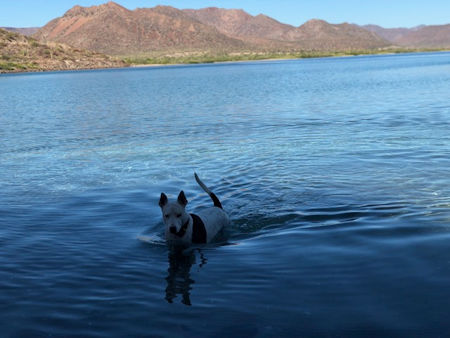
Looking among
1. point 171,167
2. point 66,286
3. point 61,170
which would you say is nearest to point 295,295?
point 66,286

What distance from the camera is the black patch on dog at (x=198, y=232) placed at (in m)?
9.41

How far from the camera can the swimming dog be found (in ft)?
29.1

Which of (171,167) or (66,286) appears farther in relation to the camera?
(171,167)

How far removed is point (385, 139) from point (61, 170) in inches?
481

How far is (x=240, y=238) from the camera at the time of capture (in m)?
9.95

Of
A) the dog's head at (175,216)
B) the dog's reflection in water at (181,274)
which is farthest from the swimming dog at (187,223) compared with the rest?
the dog's reflection in water at (181,274)

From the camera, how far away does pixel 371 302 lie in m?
6.74

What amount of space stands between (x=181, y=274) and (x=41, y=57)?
181445mm

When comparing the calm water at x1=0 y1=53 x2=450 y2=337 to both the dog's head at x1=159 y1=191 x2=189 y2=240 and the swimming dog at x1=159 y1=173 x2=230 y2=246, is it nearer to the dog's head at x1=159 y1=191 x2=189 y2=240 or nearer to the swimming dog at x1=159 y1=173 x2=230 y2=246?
the swimming dog at x1=159 y1=173 x2=230 y2=246

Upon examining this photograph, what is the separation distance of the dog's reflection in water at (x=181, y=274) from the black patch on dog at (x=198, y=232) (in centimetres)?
26

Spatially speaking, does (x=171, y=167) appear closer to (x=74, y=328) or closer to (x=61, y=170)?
(x=61, y=170)

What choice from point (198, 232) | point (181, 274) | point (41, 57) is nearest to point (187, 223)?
point (198, 232)

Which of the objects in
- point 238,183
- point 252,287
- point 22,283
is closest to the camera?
point 252,287

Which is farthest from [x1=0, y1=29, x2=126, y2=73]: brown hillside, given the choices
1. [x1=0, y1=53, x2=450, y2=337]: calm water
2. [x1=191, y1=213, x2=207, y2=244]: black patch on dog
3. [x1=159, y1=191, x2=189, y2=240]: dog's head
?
[x1=159, y1=191, x2=189, y2=240]: dog's head
